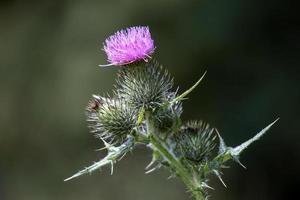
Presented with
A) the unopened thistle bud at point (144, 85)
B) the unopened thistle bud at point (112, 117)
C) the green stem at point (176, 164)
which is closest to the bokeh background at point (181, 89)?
the unopened thistle bud at point (144, 85)

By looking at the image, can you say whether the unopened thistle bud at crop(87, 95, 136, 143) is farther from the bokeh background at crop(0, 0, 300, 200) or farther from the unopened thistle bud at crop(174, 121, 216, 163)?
the bokeh background at crop(0, 0, 300, 200)

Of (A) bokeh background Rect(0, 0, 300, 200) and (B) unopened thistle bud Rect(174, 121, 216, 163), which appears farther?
(A) bokeh background Rect(0, 0, 300, 200)

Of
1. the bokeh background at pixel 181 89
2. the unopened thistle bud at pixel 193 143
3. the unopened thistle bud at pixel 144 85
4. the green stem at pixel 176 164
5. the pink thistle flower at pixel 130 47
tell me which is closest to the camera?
the green stem at pixel 176 164

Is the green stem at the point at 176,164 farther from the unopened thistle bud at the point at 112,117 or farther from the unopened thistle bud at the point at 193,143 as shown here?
the unopened thistle bud at the point at 112,117

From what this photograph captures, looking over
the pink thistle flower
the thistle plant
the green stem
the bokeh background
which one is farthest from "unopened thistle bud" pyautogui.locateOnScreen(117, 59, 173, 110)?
the bokeh background

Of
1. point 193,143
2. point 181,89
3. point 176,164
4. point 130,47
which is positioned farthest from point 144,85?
point 181,89

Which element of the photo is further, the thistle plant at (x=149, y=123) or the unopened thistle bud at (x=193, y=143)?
the unopened thistle bud at (x=193, y=143)

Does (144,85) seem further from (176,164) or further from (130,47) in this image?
(176,164)
